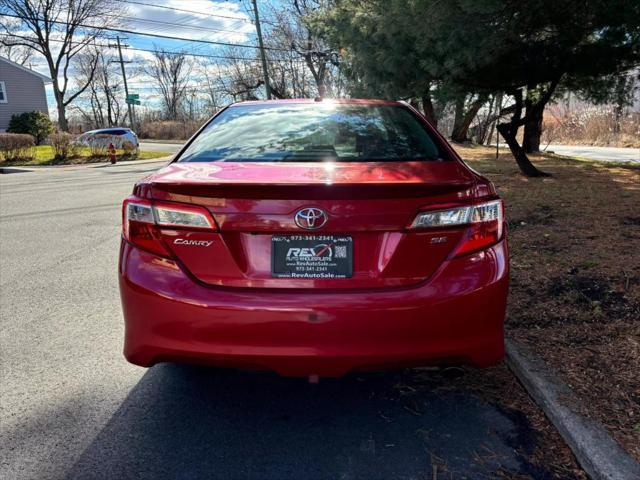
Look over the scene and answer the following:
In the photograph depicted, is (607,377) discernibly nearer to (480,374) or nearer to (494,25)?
(480,374)

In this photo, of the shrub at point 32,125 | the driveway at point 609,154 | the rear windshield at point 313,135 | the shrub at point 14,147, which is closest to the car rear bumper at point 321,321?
the rear windshield at point 313,135

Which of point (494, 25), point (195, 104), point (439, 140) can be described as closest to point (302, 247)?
point (439, 140)

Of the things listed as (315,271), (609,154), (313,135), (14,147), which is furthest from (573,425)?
(14,147)

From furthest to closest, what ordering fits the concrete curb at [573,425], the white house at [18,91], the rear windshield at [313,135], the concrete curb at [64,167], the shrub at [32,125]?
1. the white house at [18,91]
2. the shrub at [32,125]
3. the concrete curb at [64,167]
4. the rear windshield at [313,135]
5. the concrete curb at [573,425]

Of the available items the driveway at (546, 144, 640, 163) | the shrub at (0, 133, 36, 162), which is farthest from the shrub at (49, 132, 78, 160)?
the driveway at (546, 144, 640, 163)

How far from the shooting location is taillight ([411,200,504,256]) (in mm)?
2189

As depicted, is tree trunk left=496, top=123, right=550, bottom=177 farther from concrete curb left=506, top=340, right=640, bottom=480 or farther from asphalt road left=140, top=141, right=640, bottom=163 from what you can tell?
concrete curb left=506, top=340, right=640, bottom=480

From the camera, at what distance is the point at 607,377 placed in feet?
9.13

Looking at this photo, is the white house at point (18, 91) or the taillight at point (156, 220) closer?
the taillight at point (156, 220)

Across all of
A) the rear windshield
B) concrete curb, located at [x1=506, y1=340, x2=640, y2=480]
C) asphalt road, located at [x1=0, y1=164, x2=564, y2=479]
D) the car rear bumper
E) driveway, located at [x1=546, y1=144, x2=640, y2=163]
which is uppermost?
the rear windshield

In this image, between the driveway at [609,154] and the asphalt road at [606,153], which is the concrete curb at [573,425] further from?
the asphalt road at [606,153]

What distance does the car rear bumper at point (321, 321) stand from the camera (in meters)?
2.13

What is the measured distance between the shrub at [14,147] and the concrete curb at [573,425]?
859 inches

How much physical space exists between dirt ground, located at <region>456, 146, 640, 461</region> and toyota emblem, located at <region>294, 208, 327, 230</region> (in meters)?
1.57
